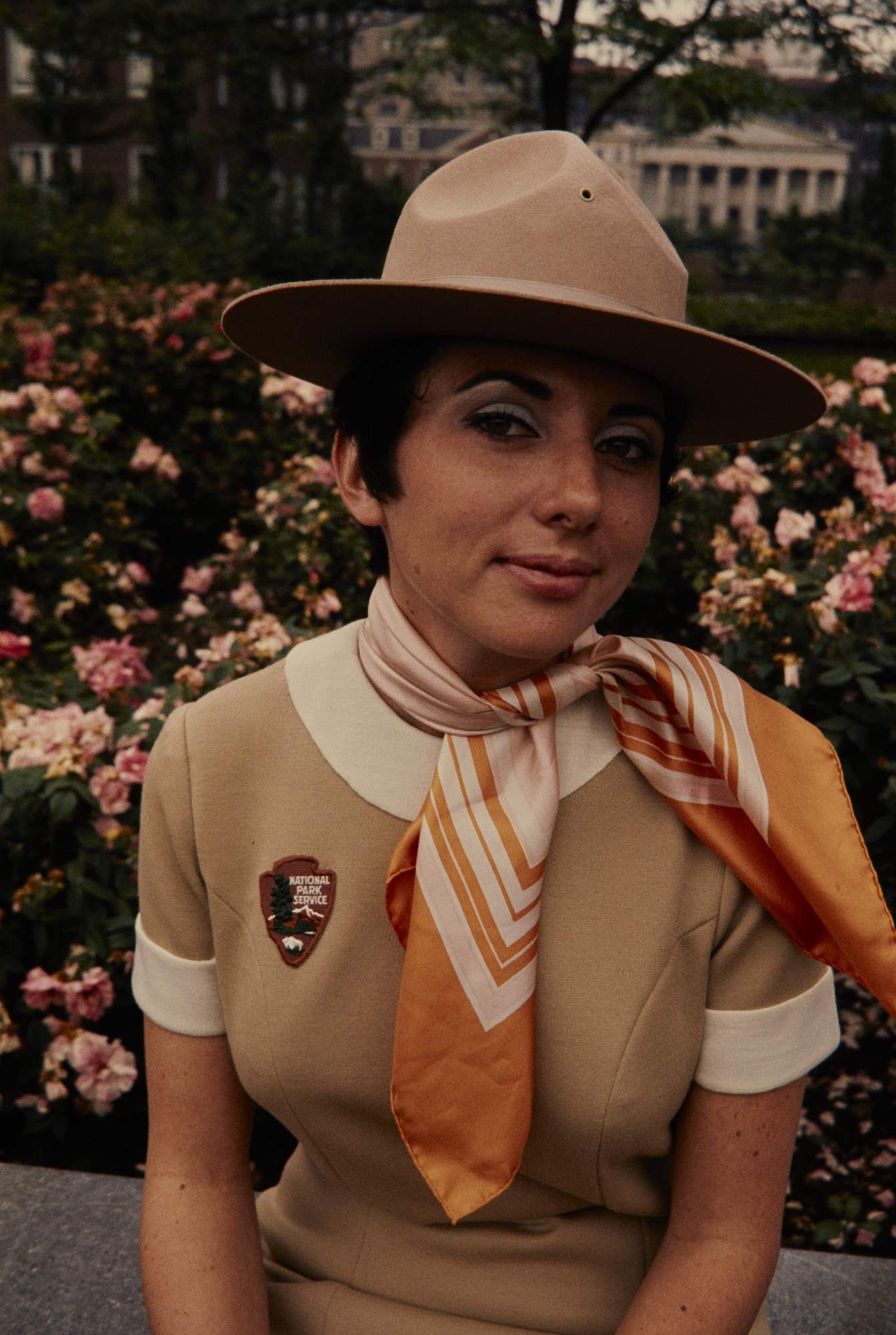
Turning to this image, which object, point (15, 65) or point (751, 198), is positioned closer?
point (15, 65)

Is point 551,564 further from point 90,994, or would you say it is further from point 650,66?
point 650,66

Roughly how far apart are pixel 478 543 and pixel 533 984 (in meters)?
0.47

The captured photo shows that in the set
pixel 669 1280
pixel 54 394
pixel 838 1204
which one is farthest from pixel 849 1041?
pixel 54 394

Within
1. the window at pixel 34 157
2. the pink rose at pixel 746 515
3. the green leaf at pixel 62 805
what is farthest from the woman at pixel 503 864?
the window at pixel 34 157

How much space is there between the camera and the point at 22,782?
103 inches

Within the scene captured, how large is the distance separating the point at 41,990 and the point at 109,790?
411mm

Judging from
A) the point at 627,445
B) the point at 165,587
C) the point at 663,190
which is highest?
the point at 627,445

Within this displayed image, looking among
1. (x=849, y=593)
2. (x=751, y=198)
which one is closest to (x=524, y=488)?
(x=849, y=593)

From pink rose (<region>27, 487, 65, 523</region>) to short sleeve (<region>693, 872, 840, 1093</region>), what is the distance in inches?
150

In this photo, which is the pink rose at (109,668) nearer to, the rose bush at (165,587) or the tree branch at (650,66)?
the rose bush at (165,587)

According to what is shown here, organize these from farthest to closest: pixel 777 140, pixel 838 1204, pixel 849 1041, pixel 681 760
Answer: pixel 777 140 → pixel 849 1041 → pixel 838 1204 → pixel 681 760

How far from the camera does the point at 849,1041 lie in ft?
11.3

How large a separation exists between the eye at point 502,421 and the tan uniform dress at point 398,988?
1.13 ft

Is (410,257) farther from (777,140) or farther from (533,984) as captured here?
(777,140)
